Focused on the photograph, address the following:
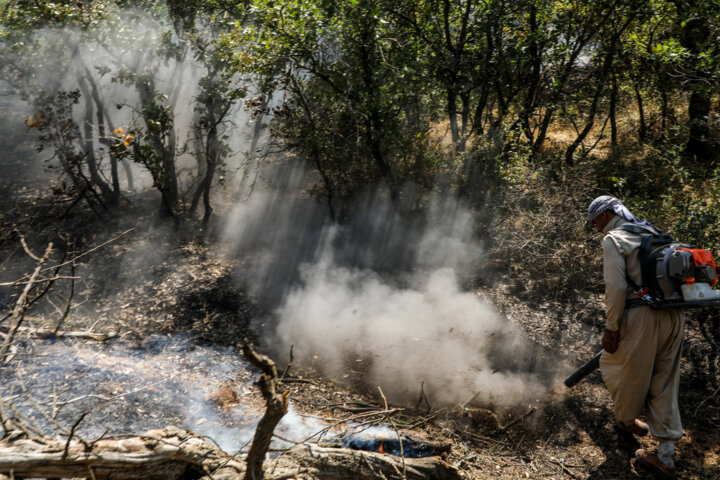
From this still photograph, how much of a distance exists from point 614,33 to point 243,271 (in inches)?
261

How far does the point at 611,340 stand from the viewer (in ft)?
10.9

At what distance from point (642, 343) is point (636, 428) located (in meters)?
0.84

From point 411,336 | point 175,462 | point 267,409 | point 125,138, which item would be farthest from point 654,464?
point 125,138

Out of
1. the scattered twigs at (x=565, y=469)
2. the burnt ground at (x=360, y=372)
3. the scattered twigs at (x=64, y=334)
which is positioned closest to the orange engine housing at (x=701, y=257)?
the burnt ground at (x=360, y=372)

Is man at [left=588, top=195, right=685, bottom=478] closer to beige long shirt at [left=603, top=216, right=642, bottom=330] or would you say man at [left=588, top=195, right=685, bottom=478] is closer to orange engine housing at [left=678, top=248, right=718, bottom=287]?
beige long shirt at [left=603, top=216, right=642, bottom=330]

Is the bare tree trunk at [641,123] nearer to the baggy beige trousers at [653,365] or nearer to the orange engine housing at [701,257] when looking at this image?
the orange engine housing at [701,257]

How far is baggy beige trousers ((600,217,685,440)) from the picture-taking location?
10.5 feet

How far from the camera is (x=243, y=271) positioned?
281 inches

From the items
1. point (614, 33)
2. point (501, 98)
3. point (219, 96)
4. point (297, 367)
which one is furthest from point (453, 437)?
point (219, 96)

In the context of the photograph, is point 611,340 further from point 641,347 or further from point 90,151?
point 90,151

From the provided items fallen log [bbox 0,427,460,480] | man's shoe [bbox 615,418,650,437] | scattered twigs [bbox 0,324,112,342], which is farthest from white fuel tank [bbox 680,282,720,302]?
scattered twigs [bbox 0,324,112,342]

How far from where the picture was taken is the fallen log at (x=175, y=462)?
2693 millimetres

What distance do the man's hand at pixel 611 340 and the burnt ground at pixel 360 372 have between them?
0.85 metres

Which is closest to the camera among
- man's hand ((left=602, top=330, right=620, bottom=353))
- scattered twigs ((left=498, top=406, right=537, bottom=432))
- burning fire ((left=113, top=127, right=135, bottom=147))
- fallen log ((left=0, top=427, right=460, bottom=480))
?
fallen log ((left=0, top=427, right=460, bottom=480))
